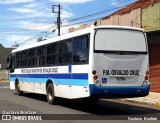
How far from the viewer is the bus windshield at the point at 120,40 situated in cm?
1435

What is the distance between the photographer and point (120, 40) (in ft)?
48.1

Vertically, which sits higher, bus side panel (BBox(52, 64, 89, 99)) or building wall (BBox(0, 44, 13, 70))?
building wall (BBox(0, 44, 13, 70))

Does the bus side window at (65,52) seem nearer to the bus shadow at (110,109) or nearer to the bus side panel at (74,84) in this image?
the bus side panel at (74,84)

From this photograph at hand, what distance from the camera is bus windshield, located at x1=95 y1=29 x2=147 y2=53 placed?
14.4m

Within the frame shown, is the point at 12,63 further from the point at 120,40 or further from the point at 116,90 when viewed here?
the point at 116,90

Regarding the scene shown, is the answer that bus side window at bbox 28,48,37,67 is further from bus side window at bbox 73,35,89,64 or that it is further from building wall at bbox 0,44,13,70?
building wall at bbox 0,44,13,70

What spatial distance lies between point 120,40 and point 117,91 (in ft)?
6.30

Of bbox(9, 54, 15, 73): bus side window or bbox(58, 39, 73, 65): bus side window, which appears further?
bbox(9, 54, 15, 73): bus side window

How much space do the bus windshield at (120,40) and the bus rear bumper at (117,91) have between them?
1.39 m

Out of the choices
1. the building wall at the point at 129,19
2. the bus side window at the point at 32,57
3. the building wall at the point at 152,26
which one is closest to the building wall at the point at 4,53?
the building wall at the point at 129,19

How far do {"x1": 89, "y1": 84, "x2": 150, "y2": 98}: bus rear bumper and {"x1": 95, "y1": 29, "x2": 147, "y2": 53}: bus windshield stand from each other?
4.56 feet

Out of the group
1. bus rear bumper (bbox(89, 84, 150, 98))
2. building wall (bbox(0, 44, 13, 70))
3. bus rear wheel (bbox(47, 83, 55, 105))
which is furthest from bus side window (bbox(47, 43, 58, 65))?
building wall (bbox(0, 44, 13, 70))

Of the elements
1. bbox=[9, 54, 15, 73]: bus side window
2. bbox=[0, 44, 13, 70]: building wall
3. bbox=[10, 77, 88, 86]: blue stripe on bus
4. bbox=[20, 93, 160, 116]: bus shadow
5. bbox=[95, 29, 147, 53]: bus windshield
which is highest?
bbox=[0, 44, 13, 70]: building wall

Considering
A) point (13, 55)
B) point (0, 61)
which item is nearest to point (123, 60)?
point (13, 55)
